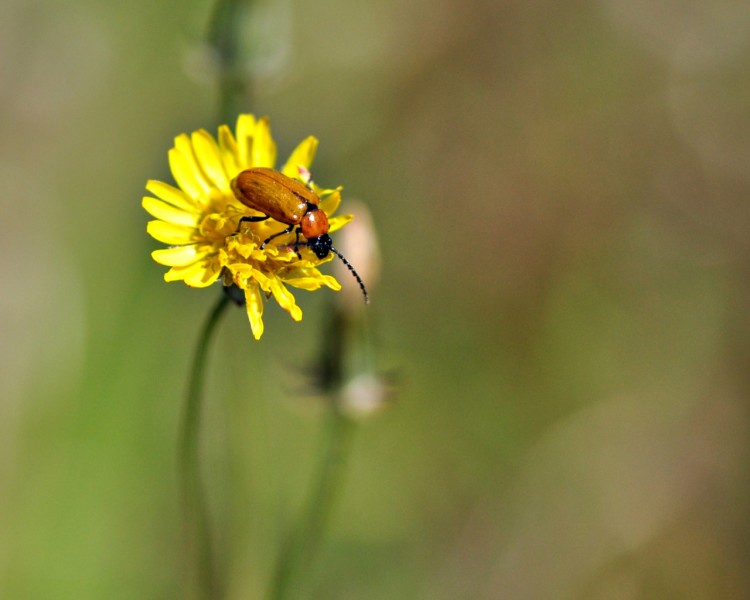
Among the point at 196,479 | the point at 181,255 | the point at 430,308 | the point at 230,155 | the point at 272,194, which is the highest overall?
the point at 430,308

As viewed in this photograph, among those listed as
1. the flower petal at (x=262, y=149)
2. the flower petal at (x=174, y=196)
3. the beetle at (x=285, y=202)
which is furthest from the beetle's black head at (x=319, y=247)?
the flower petal at (x=174, y=196)

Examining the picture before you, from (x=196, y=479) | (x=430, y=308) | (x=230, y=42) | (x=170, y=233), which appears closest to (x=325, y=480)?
(x=430, y=308)

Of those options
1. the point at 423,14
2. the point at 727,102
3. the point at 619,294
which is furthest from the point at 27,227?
the point at 727,102

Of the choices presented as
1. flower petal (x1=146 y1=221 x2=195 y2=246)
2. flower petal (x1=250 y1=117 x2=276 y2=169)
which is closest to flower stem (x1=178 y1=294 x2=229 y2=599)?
flower petal (x1=146 y1=221 x2=195 y2=246)

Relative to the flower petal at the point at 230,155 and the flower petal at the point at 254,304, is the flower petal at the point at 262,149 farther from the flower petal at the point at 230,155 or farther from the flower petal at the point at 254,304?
the flower petal at the point at 254,304

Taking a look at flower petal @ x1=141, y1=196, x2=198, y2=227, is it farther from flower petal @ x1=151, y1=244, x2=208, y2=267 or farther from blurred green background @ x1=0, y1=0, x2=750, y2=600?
Answer: blurred green background @ x1=0, y1=0, x2=750, y2=600

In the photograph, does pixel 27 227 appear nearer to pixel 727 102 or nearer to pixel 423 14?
pixel 423 14

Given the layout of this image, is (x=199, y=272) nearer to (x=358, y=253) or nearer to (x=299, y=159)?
(x=299, y=159)
